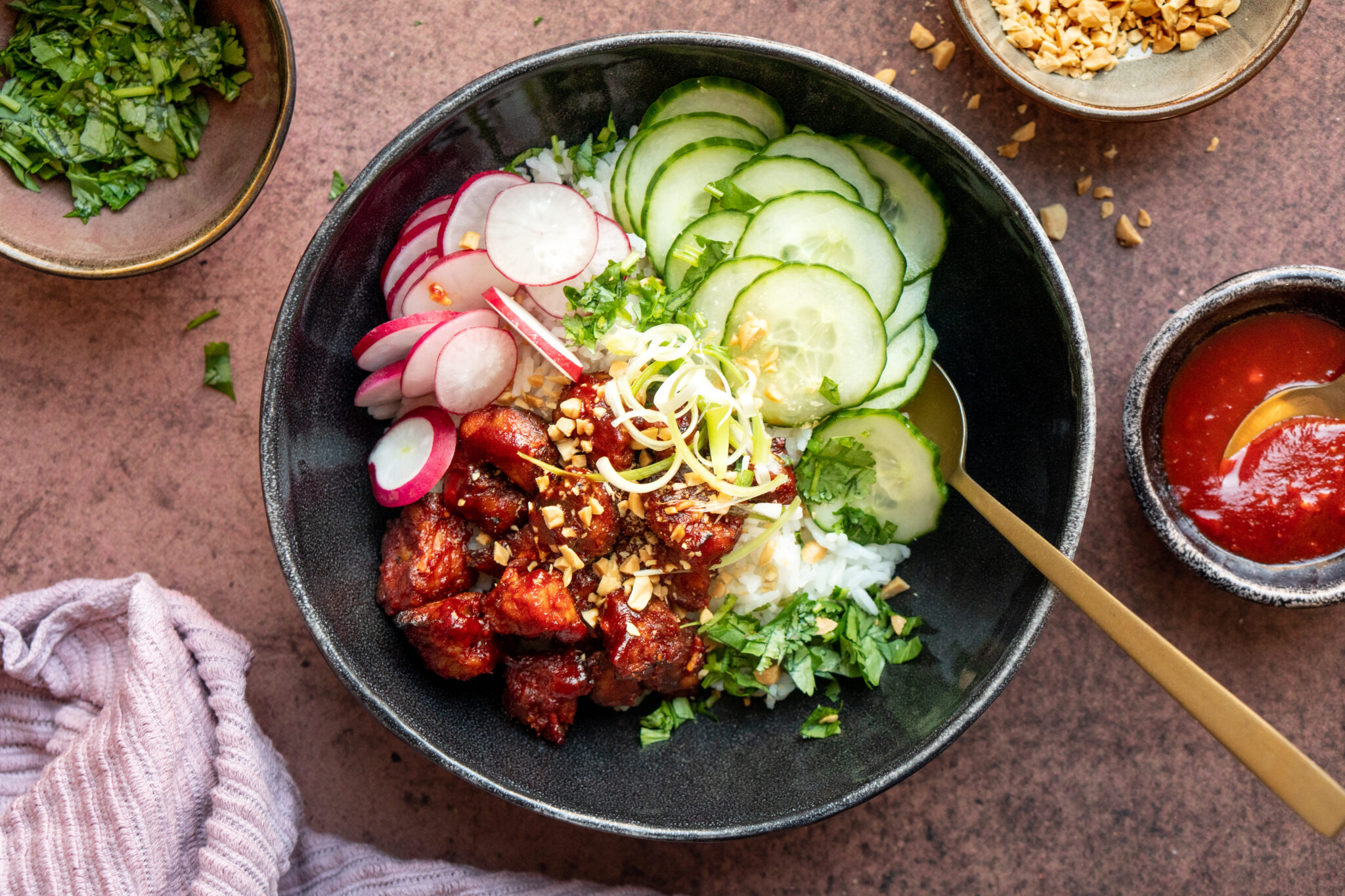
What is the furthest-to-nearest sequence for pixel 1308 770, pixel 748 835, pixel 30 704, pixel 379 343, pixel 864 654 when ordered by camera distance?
1. pixel 30 704
2. pixel 864 654
3. pixel 379 343
4. pixel 748 835
5. pixel 1308 770

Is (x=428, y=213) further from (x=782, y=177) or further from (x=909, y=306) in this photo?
(x=909, y=306)

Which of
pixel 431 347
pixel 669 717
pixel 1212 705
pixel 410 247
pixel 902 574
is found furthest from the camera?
pixel 902 574

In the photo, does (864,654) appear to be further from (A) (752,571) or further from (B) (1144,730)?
(B) (1144,730)

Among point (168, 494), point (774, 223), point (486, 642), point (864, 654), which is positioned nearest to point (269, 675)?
point (168, 494)

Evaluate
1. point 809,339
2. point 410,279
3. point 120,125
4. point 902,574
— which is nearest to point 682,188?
point 809,339

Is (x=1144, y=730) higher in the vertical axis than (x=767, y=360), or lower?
lower

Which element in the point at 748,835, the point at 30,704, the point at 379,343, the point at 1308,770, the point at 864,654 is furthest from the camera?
the point at 30,704

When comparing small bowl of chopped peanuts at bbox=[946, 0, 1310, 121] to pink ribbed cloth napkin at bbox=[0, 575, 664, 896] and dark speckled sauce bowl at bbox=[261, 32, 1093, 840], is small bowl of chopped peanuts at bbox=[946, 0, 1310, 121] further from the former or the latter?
pink ribbed cloth napkin at bbox=[0, 575, 664, 896]
